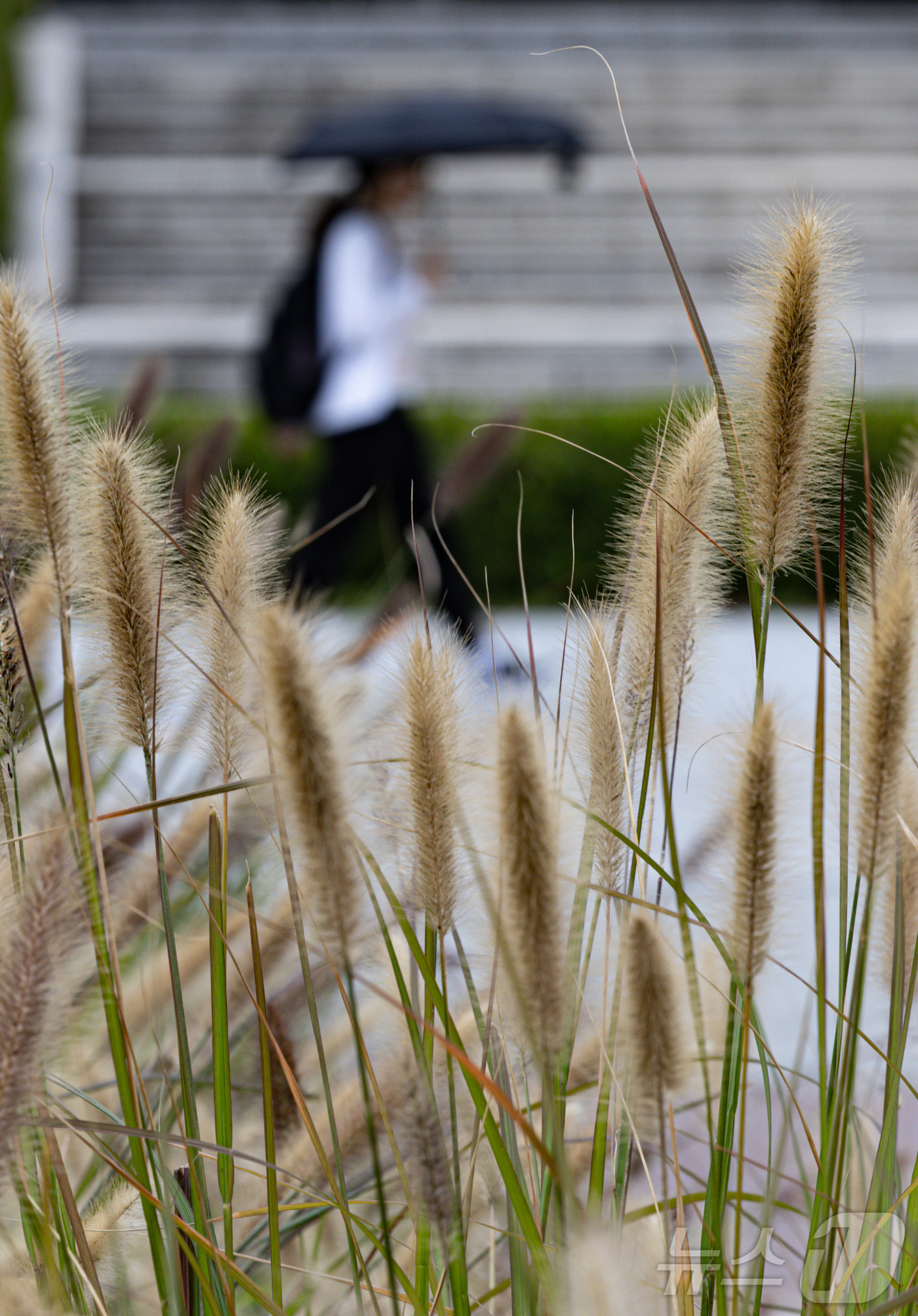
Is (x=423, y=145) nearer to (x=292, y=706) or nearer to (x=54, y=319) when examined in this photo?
(x=54, y=319)

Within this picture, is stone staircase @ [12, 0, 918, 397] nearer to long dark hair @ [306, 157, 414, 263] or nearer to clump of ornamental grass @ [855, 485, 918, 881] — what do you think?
long dark hair @ [306, 157, 414, 263]

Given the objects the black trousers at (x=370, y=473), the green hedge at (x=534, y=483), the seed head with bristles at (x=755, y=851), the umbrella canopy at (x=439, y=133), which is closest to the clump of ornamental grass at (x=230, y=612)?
the seed head with bristles at (x=755, y=851)

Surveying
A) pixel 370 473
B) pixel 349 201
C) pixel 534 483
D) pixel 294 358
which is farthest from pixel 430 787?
pixel 534 483

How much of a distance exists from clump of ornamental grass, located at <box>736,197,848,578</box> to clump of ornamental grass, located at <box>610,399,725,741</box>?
30mm

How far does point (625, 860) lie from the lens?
2.27 ft

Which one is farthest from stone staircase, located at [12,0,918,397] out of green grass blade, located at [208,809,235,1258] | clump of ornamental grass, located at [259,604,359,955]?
clump of ornamental grass, located at [259,604,359,955]

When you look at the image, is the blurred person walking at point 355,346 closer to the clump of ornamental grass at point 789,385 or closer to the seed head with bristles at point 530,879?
the clump of ornamental grass at point 789,385

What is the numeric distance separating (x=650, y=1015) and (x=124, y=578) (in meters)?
0.34

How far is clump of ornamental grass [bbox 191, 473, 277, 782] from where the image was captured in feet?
2.18

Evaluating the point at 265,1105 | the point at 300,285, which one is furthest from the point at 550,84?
the point at 265,1105

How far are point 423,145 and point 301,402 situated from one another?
1082 mm

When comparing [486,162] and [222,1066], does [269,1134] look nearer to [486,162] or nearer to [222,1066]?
[222,1066]

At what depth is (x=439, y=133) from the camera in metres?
3.89

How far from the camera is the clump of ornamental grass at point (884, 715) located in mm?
517
